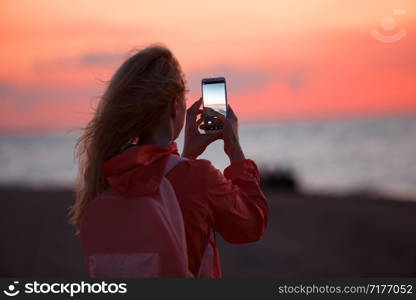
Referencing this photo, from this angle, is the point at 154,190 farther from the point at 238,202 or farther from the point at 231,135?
the point at 231,135

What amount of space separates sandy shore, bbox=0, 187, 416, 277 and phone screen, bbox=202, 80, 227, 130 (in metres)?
6.77

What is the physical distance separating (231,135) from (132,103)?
0.53 m

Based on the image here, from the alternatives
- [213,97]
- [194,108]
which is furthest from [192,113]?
[213,97]

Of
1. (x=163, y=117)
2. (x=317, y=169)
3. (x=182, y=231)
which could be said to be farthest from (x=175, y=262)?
(x=317, y=169)

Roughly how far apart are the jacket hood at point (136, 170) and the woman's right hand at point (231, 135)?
1.27 feet

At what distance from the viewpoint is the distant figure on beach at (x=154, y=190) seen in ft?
8.20

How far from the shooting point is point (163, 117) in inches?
105

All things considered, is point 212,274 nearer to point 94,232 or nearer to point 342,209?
point 94,232

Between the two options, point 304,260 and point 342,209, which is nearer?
point 304,260

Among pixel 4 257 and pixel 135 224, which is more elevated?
pixel 135 224

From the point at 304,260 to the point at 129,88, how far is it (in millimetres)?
8228

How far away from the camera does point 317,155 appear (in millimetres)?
53125

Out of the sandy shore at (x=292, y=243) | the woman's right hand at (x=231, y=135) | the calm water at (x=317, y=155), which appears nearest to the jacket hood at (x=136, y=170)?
the woman's right hand at (x=231, y=135)

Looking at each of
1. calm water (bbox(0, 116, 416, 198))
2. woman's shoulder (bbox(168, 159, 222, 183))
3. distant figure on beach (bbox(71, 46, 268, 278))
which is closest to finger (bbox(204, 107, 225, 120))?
distant figure on beach (bbox(71, 46, 268, 278))
